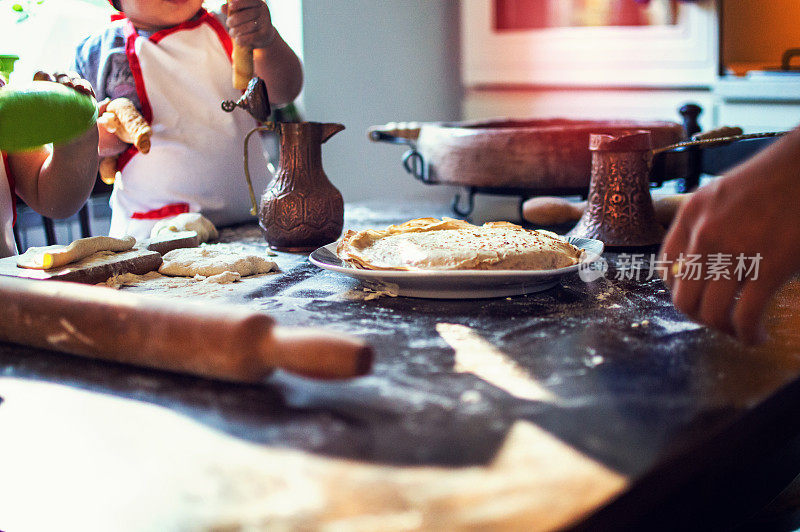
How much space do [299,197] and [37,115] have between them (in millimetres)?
492

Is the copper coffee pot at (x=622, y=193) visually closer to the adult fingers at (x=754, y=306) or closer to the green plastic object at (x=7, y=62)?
the adult fingers at (x=754, y=306)

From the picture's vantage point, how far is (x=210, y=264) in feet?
3.43

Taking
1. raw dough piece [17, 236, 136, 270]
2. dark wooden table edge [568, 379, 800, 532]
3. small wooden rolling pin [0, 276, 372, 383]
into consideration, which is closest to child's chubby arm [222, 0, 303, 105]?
raw dough piece [17, 236, 136, 270]

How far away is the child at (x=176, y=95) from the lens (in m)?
1.52

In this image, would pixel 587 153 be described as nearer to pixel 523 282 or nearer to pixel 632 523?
pixel 523 282

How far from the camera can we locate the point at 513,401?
58 cm

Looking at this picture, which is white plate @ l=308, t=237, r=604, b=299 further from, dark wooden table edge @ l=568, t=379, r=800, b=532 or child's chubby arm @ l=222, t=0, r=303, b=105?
child's chubby arm @ l=222, t=0, r=303, b=105

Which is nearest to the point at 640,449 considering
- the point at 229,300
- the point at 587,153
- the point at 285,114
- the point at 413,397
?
the point at 413,397

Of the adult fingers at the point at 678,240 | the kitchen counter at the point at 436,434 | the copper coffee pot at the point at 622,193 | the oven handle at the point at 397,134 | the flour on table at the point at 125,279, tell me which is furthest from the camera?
the oven handle at the point at 397,134

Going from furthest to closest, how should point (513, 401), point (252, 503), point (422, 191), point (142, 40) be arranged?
point (422, 191), point (142, 40), point (513, 401), point (252, 503)

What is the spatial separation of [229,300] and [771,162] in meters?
0.62

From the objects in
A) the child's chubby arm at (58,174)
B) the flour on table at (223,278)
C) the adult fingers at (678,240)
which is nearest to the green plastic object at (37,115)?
the flour on table at (223,278)

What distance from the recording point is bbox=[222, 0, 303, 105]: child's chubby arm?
4.31 ft

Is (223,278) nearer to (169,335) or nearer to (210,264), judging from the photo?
(210,264)
